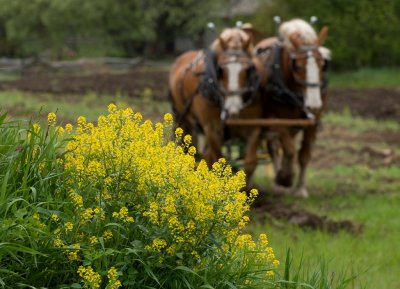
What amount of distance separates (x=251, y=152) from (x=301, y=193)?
122cm

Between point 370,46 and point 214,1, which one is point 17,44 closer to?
point 214,1

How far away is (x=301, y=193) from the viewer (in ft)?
40.6

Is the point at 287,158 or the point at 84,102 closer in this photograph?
the point at 287,158

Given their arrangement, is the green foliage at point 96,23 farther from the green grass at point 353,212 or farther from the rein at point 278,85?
the rein at point 278,85

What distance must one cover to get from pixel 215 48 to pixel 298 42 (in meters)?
1.01

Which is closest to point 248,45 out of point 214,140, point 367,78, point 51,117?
point 214,140

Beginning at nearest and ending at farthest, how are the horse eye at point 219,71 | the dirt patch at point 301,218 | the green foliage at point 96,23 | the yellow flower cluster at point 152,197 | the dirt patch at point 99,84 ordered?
1. the yellow flower cluster at point 152,197
2. the dirt patch at point 301,218
3. the horse eye at point 219,71
4. the dirt patch at point 99,84
5. the green foliage at point 96,23

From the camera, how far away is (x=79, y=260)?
4.23 m

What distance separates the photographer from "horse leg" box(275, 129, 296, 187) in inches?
476

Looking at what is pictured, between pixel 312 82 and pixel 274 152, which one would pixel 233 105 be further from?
pixel 274 152

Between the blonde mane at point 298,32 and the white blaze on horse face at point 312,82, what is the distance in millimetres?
232

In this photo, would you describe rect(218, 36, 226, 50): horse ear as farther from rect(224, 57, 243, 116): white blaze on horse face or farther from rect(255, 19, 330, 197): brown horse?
rect(255, 19, 330, 197): brown horse

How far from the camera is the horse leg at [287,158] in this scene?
12094mm

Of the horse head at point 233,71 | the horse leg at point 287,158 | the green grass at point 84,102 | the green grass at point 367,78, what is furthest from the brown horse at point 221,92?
the green grass at point 367,78
